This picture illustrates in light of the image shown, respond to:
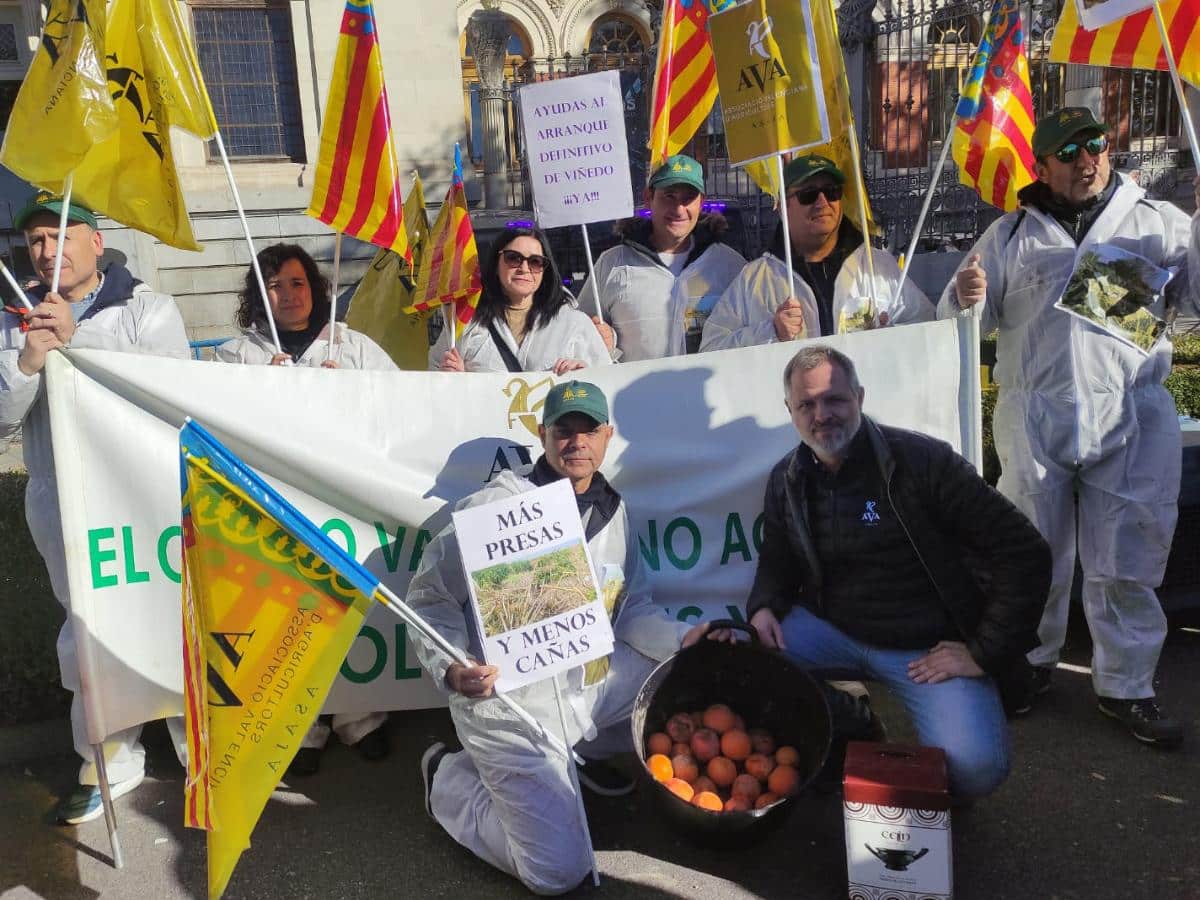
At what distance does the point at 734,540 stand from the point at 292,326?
1960 millimetres

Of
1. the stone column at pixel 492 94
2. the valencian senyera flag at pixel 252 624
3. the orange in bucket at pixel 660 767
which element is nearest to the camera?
the valencian senyera flag at pixel 252 624

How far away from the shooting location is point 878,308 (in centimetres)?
401

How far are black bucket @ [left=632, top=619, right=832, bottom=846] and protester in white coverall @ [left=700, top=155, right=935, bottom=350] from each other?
3.97 feet

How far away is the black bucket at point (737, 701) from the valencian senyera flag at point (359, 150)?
77.4 inches

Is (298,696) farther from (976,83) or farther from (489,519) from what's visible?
(976,83)

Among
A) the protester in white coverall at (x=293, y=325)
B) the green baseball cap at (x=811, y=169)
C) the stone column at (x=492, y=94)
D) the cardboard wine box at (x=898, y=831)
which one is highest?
the stone column at (x=492, y=94)

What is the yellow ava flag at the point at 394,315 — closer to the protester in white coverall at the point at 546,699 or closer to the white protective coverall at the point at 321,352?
the white protective coverall at the point at 321,352

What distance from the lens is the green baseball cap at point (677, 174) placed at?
4.26 metres

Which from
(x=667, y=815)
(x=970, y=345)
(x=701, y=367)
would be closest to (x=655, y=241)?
(x=701, y=367)

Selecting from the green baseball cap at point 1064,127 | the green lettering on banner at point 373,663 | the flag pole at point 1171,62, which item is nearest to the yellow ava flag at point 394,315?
the green lettering on banner at point 373,663

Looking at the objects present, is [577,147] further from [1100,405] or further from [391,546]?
[1100,405]

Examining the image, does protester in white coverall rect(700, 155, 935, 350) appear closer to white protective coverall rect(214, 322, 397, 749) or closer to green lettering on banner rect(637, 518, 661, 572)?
green lettering on banner rect(637, 518, 661, 572)

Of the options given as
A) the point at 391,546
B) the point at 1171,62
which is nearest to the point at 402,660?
the point at 391,546

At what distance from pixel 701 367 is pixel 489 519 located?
1.23 m
